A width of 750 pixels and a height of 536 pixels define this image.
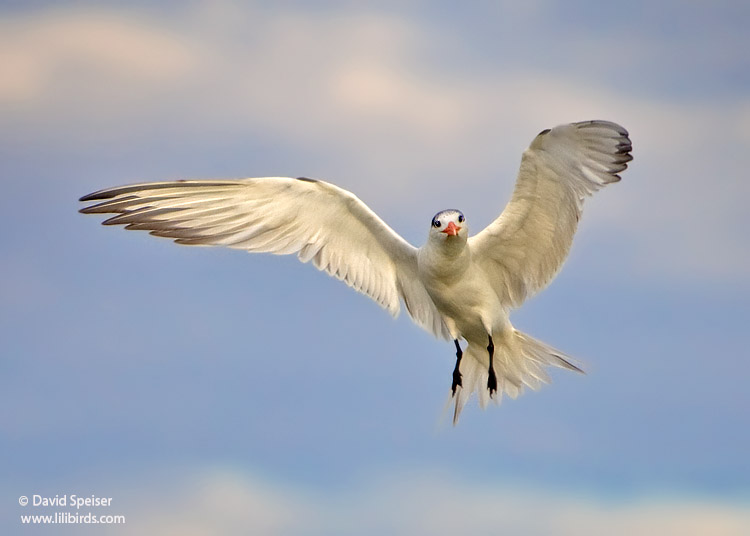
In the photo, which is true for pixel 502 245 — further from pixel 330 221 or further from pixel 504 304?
pixel 330 221

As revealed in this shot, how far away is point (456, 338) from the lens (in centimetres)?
1412

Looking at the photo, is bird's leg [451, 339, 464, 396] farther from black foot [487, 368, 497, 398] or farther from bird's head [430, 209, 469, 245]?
bird's head [430, 209, 469, 245]

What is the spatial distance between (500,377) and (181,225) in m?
3.59

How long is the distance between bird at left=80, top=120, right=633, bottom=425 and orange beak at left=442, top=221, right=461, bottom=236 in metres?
0.01

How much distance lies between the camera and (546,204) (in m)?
13.4

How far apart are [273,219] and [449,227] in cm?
195

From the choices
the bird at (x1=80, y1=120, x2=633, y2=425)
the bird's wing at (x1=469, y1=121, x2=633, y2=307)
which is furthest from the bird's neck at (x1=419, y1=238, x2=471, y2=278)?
the bird's wing at (x1=469, y1=121, x2=633, y2=307)

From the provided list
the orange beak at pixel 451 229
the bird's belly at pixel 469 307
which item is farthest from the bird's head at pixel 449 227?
the bird's belly at pixel 469 307

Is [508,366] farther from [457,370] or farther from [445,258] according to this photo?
[445,258]

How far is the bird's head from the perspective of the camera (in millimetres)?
12977

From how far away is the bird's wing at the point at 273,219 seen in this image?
45.0ft

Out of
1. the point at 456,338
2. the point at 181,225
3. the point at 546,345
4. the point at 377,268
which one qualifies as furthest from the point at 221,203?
the point at 546,345

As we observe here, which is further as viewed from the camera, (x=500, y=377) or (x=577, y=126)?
(x=500, y=377)

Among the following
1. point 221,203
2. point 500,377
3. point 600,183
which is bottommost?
point 500,377
